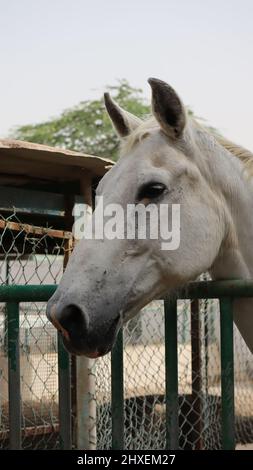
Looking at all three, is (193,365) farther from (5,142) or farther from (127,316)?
(127,316)

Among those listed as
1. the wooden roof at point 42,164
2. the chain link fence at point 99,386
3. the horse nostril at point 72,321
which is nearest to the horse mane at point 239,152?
the horse nostril at point 72,321

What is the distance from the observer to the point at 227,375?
7.67 feet

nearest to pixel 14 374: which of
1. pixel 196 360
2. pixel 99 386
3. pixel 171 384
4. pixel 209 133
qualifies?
pixel 171 384

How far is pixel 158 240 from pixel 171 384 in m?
0.61

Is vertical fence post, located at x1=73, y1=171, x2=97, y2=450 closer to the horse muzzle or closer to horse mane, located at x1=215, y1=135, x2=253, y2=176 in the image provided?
the horse muzzle

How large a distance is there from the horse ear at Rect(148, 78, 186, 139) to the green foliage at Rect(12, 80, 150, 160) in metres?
21.9

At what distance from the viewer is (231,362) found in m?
2.35

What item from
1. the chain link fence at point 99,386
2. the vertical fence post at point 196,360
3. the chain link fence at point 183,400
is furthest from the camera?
the vertical fence post at point 196,360

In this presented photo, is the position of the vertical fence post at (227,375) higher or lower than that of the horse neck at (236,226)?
lower

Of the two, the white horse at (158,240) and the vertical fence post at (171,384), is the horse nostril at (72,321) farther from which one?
the vertical fence post at (171,384)

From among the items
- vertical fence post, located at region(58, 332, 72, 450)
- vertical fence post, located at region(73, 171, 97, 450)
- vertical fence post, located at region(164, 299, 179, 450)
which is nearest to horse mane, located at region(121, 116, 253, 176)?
vertical fence post, located at region(73, 171, 97, 450)

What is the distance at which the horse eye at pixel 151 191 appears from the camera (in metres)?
2.33

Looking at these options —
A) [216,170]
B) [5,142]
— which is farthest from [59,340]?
[5,142]

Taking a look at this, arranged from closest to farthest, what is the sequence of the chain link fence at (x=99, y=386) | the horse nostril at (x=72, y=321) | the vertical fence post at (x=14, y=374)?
the horse nostril at (x=72, y=321), the vertical fence post at (x=14, y=374), the chain link fence at (x=99, y=386)
